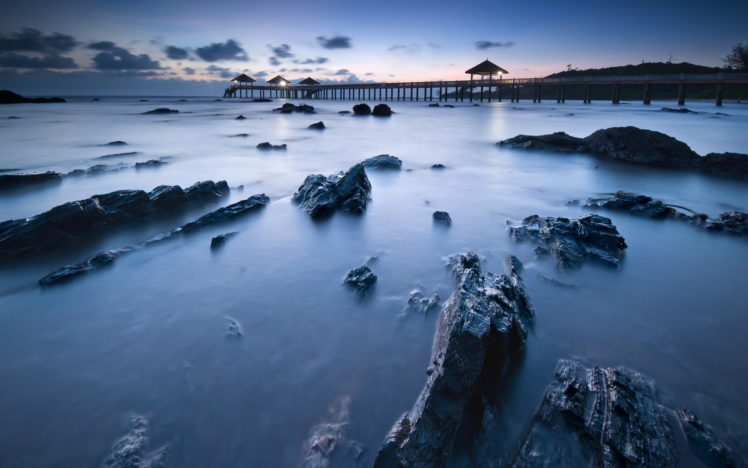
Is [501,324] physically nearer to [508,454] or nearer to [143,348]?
[508,454]

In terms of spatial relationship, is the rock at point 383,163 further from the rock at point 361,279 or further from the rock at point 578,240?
the rock at point 361,279

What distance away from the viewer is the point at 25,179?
7676 mm

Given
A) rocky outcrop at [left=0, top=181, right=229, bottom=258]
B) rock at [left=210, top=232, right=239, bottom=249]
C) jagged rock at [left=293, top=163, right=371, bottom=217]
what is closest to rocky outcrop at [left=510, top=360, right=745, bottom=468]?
rock at [left=210, top=232, right=239, bottom=249]

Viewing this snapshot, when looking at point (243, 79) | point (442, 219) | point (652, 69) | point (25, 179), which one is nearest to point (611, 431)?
point (442, 219)

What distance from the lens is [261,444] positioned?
6.52 feet

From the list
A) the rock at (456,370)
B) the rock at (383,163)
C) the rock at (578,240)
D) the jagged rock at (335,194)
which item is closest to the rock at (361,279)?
the rock at (456,370)

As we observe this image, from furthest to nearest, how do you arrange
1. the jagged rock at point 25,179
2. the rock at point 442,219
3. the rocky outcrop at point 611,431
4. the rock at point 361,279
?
the jagged rock at point 25,179 < the rock at point 442,219 < the rock at point 361,279 < the rocky outcrop at point 611,431

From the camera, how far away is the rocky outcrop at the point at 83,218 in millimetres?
4328

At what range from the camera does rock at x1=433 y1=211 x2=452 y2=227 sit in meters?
5.36

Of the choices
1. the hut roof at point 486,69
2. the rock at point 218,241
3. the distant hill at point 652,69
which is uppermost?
the distant hill at point 652,69

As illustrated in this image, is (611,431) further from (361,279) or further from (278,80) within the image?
(278,80)

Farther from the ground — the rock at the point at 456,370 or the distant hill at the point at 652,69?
the distant hill at the point at 652,69

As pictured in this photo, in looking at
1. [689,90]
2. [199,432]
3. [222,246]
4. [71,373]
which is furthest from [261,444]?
[689,90]

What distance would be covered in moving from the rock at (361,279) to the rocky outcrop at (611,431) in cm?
184
